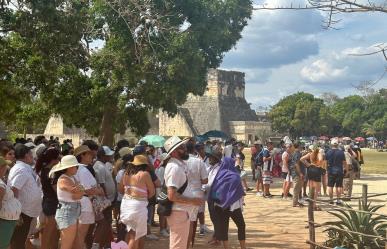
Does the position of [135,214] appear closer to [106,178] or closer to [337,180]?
[106,178]

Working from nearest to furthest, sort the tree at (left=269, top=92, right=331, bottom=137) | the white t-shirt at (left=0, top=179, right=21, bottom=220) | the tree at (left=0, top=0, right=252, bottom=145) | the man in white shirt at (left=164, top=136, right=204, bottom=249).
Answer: the white t-shirt at (left=0, top=179, right=21, bottom=220) → the man in white shirt at (left=164, top=136, right=204, bottom=249) → the tree at (left=0, top=0, right=252, bottom=145) → the tree at (left=269, top=92, right=331, bottom=137)

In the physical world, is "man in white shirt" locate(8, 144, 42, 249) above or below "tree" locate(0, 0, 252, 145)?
below

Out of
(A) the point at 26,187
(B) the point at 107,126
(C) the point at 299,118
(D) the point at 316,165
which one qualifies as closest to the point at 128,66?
(B) the point at 107,126

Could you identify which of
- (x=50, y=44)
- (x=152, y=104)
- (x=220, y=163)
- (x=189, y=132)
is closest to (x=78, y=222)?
(x=220, y=163)

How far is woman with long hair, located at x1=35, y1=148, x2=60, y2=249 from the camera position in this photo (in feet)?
19.1

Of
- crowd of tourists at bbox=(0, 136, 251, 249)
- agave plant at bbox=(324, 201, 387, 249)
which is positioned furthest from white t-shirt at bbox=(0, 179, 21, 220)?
agave plant at bbox=(324, 201, 387, 249)

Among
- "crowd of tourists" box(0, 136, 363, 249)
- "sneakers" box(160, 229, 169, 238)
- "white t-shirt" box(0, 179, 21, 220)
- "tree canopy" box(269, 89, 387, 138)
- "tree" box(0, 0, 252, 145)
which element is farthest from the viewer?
"tree canopy" box(269, 89, 387, 138)

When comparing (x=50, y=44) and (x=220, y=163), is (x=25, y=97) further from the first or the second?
(x=220, y=163)

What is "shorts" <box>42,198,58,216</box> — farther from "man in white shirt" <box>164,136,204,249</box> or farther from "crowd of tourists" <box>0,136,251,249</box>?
"man in white shirt" <box>164,136,204,249</box>

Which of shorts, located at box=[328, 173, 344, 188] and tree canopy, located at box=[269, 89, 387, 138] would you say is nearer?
shorts, located at box=[328, 173, 344, 188]

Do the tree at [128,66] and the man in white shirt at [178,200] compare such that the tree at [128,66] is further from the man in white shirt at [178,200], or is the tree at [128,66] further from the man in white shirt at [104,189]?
the man in white shirt at [178,200]

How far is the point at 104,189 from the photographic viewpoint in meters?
6.67

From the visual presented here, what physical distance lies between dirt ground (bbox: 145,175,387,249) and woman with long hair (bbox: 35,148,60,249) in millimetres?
1959

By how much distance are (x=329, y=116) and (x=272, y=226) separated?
5911 centimetres
